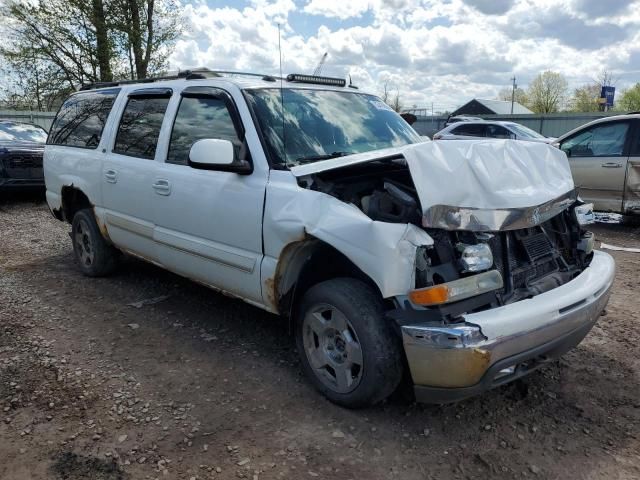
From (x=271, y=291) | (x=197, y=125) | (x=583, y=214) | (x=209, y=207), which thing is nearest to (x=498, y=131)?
(x=583, y=214)

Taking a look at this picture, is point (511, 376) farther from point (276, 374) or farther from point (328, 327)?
point (276, 374)

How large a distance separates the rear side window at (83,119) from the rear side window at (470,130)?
12.5 metres

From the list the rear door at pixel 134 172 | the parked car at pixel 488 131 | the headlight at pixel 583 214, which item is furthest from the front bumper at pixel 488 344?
the parked car at pixel 488 131

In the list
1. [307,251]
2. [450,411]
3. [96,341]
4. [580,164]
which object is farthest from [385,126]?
[580,164]

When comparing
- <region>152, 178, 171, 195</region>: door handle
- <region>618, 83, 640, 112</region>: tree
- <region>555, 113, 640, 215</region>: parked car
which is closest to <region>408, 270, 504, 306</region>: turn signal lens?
<region>152, 178, 171, 195</region>: door handle

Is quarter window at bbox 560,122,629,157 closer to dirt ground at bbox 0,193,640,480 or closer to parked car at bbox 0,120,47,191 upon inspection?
dirt ground at bbox 0,193,640,480

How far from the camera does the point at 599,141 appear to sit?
8.31 metres

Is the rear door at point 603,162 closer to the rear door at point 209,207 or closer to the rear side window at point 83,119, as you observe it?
the rear door at point 209,207

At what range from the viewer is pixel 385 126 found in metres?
4.29

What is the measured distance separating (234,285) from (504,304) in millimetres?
1823

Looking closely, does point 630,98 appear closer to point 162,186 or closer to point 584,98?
point 584,98

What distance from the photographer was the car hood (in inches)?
105

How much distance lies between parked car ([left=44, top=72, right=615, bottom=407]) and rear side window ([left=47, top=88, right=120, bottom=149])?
32.7 inches

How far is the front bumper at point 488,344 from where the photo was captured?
2.50 m
